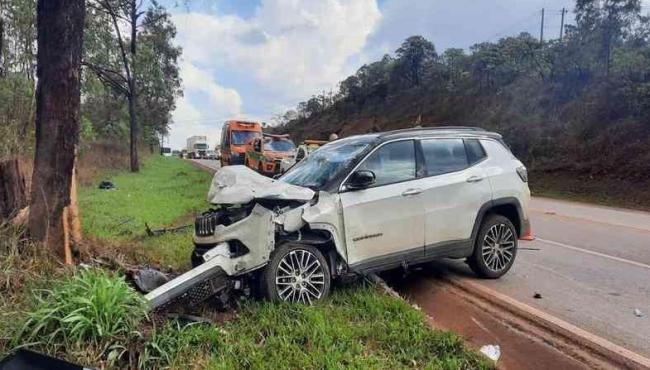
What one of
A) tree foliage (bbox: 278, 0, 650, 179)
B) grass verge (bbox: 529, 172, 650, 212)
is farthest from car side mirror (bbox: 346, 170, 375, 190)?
tree foliage (bbox: 278, 0, 650, 179)

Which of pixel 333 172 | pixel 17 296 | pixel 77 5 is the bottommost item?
pixel 17 296

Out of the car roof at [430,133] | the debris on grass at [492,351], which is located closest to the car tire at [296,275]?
the debris on grass at [492,351]

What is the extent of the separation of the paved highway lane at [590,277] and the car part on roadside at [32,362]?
4.48 meters

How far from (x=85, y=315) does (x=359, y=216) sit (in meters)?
2.68

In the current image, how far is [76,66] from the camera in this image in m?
5.23

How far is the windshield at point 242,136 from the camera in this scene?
1000 inches

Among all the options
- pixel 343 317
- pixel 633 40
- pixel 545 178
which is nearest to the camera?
pixel 343 317

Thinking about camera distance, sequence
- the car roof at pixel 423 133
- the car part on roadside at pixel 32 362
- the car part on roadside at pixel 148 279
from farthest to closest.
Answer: the car roof at pixel 423 133
the car part on roadside at pixel 148 279
the car part on roadside at pixel 32 362

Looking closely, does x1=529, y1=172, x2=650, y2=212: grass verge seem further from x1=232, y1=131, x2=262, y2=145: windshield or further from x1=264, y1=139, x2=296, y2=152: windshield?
x1=232, y1=131, x2=262, y2=145: windshield

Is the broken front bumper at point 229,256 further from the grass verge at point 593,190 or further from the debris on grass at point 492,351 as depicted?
the grass verge at point 593,190

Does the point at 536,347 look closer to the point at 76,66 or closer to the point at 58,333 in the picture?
the point at 58,333

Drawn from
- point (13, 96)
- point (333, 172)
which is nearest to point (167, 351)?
point (333, 172)

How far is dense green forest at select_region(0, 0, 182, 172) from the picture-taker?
38.6 feet

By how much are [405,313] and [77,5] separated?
183 inches
